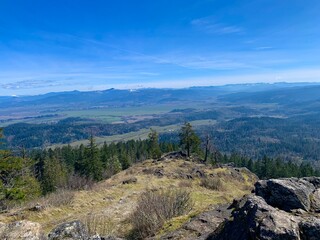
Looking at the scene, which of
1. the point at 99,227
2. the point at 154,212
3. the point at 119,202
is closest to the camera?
the point at 154,212

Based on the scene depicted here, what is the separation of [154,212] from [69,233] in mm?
6968

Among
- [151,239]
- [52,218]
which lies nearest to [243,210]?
[151,239]

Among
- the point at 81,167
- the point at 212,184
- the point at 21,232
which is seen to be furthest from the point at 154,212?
the point at 81,167

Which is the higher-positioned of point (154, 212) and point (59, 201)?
point (154, 212)

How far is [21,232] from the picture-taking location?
989 cm

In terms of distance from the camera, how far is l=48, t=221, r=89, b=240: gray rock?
416 inches

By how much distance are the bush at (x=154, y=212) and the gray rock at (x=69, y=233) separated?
5041 millimetres

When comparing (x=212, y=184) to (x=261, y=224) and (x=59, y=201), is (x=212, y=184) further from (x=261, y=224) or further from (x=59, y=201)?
(x=261, y=224)

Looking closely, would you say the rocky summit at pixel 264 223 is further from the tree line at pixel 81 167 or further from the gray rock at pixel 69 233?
the tree line at pixel 81 167

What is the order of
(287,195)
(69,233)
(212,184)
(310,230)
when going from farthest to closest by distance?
(212,184)
(69,233)
(287,195)
(310,230)

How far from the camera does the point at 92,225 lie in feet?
56.0

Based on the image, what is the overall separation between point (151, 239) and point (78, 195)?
19.5 m

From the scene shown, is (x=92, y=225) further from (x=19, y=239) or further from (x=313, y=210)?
(x=313, y=210)

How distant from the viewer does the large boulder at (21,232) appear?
31.6ft
